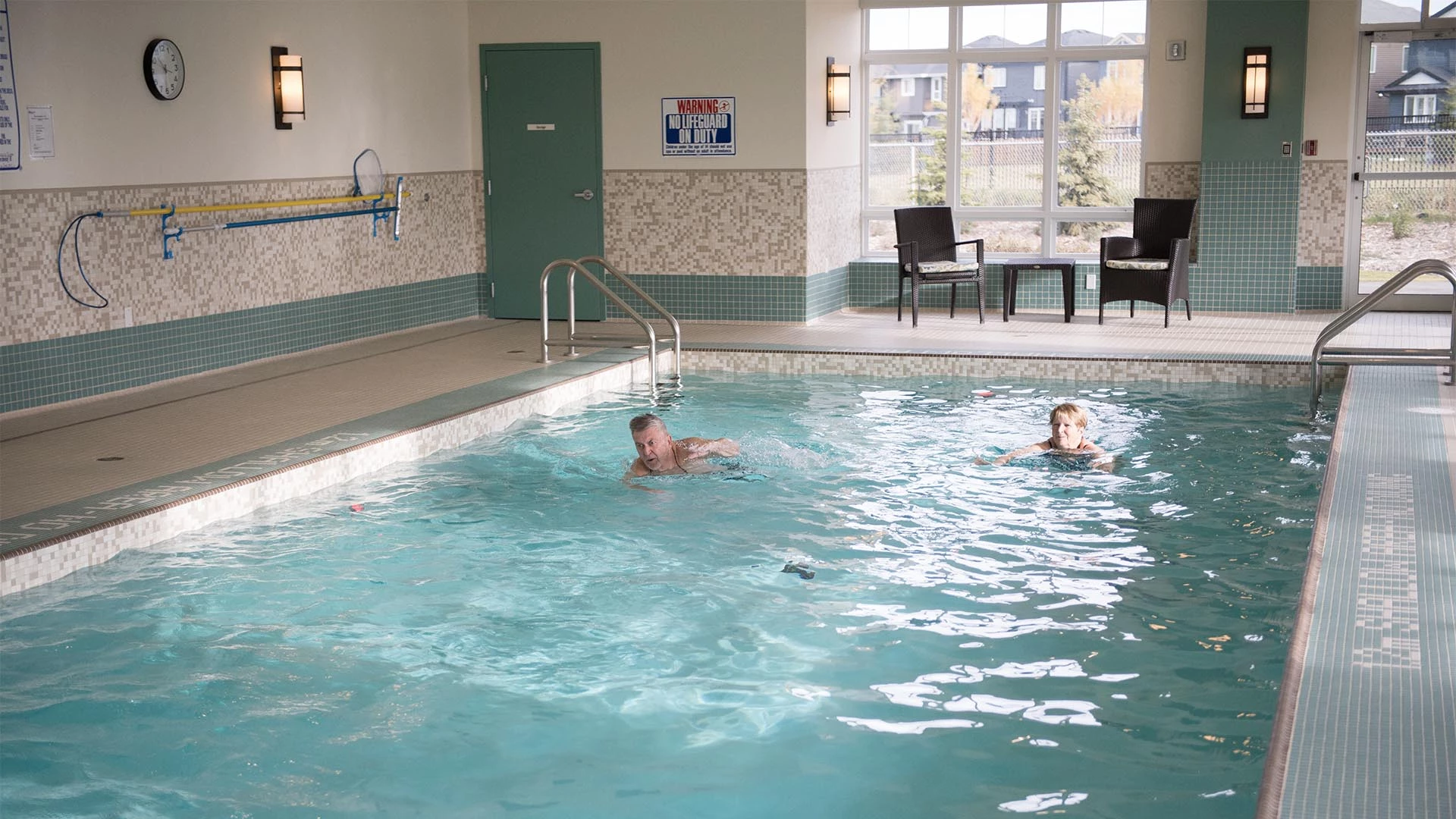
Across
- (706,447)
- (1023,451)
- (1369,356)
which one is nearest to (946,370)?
(1369,356)

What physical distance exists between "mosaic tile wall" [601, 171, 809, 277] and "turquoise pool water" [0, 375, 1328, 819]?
4.31m

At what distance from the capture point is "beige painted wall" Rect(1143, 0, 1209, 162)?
36.1ft

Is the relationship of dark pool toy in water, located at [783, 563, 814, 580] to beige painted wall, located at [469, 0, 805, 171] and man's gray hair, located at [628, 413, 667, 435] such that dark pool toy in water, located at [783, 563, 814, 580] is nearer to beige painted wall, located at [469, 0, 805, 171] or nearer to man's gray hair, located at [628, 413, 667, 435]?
man's gray hair, located at [628, 413, 667, 435]

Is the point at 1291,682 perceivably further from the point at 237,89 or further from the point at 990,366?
the point at 237,89

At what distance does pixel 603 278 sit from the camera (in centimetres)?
1125

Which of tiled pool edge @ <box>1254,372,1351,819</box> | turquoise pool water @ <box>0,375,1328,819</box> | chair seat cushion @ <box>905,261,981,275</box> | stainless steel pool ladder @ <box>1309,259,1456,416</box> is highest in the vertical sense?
chair seat cushion @ <box>905,261,981,275</box>

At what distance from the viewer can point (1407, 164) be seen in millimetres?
10883

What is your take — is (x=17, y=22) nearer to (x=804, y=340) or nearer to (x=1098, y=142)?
(x=804, y=340)

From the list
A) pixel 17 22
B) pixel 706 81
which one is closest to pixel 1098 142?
pixel 706 81

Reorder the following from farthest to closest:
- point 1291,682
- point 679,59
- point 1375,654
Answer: point 679,59, point 1375,654, point 1291,682

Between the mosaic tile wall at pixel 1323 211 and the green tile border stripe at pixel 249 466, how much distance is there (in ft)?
20.0

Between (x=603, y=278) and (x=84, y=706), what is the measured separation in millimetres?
7656

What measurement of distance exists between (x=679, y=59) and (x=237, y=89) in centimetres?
344

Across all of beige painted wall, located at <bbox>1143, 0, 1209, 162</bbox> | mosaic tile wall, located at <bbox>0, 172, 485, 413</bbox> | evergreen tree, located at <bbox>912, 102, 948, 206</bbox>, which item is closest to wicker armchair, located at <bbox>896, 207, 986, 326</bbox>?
evergreen tree, located at <bbox>912, 102, 948, 206</bbox>
